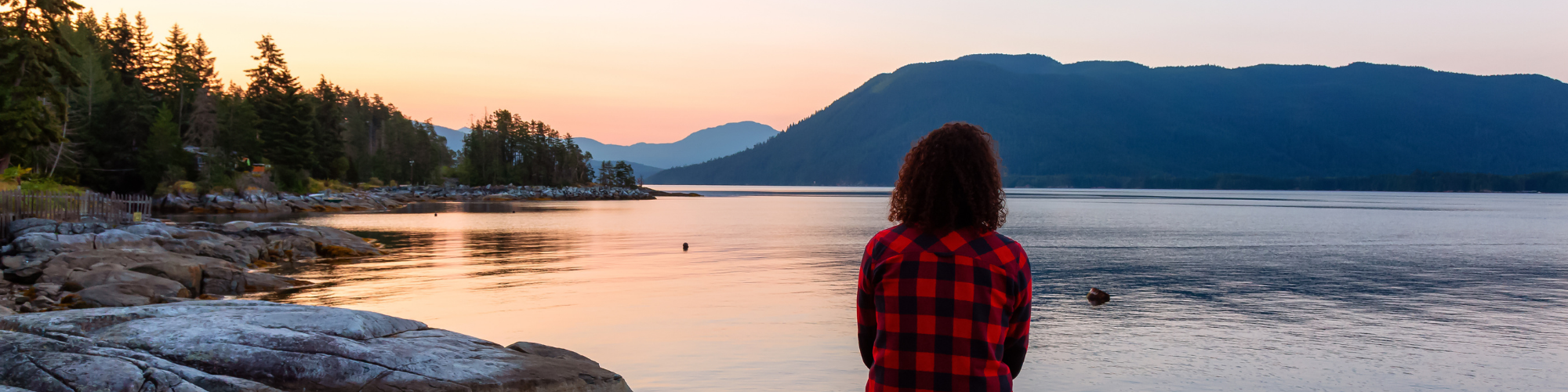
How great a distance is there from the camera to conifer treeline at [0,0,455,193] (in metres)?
32.0

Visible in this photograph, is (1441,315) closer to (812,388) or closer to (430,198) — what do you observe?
(812,388)

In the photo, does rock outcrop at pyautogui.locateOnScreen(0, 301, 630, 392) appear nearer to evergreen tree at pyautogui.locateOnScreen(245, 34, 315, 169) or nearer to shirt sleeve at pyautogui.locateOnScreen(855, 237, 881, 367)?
shirt sleeve at pyautogui.locateOnScreen(855, 237, 881, 367)

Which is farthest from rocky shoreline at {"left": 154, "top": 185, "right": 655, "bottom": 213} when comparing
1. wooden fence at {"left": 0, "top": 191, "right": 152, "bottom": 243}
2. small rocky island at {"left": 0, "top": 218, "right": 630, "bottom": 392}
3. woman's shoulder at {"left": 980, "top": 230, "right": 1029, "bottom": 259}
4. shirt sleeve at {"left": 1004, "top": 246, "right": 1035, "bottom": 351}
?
woman's shoulder at {"left": 980, "top": 230, "right": 1029, "bottom": 259}

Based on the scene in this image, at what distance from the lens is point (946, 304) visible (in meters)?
3.02

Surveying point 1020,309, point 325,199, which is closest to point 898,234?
point 1020,309

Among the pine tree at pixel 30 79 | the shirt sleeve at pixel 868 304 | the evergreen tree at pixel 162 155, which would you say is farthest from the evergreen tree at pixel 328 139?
the shirt sleeve at pixel 868 304

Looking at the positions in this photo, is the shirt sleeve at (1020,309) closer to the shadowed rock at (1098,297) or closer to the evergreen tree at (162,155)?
the shadowed rock at (1098,297)

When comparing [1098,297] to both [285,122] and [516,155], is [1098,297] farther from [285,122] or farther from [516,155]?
[516,155]

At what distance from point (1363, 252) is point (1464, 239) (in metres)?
13.7

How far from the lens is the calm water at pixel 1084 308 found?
37.1 ft

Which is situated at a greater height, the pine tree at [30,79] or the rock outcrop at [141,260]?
the pine tree at [30,79]

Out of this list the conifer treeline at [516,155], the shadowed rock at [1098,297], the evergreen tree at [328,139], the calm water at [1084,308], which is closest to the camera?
the calm water at [1084,308]

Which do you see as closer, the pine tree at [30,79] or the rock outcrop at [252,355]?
the rock outcrop at [252,355]

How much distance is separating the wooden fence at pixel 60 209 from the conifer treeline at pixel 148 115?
587 centimetres
